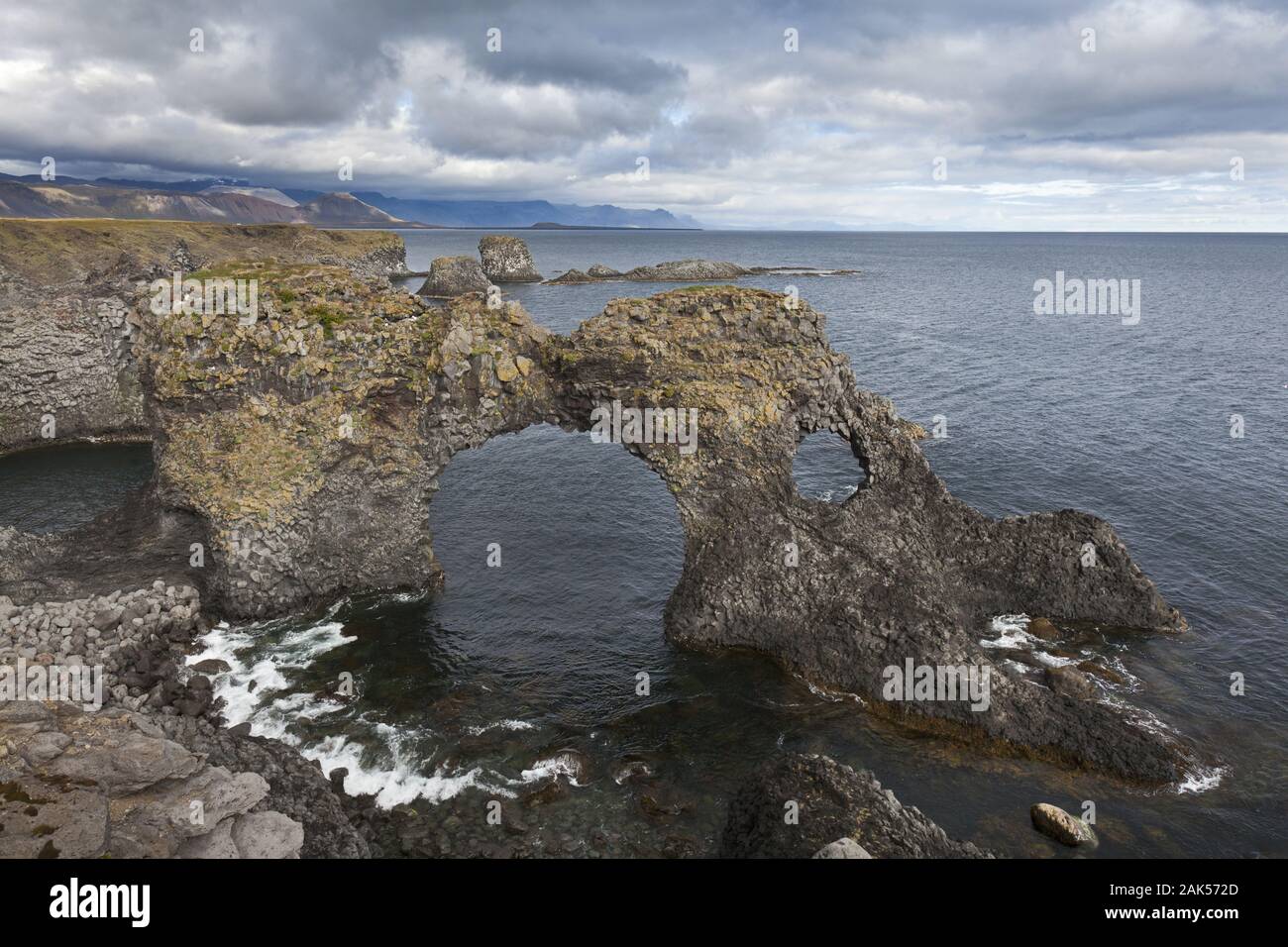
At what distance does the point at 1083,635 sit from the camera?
35156 mm

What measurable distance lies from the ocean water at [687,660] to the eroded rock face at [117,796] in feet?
15.9

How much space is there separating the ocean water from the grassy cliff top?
51196 millimetres

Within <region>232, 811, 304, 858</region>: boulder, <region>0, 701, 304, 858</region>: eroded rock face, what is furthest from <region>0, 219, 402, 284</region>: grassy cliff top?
<region>232, 811, 304, 858</region>: boulder

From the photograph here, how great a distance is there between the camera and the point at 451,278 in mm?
156625

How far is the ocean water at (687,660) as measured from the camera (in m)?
25.8

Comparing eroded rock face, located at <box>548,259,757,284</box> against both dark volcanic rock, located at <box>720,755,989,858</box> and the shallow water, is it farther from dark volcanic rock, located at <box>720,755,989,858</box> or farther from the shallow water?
dark volcanic rock, located at <box>720,755,989,858</box>

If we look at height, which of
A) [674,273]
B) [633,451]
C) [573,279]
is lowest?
[633,451]

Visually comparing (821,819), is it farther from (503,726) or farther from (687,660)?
(503,726)

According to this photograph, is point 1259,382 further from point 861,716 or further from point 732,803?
point 732,803

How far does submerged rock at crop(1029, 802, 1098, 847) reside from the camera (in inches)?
943

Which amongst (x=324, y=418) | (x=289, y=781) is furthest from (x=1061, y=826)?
(x=324, y=418)

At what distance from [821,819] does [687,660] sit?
1244 centimetres

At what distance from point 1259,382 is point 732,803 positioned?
287 feet
